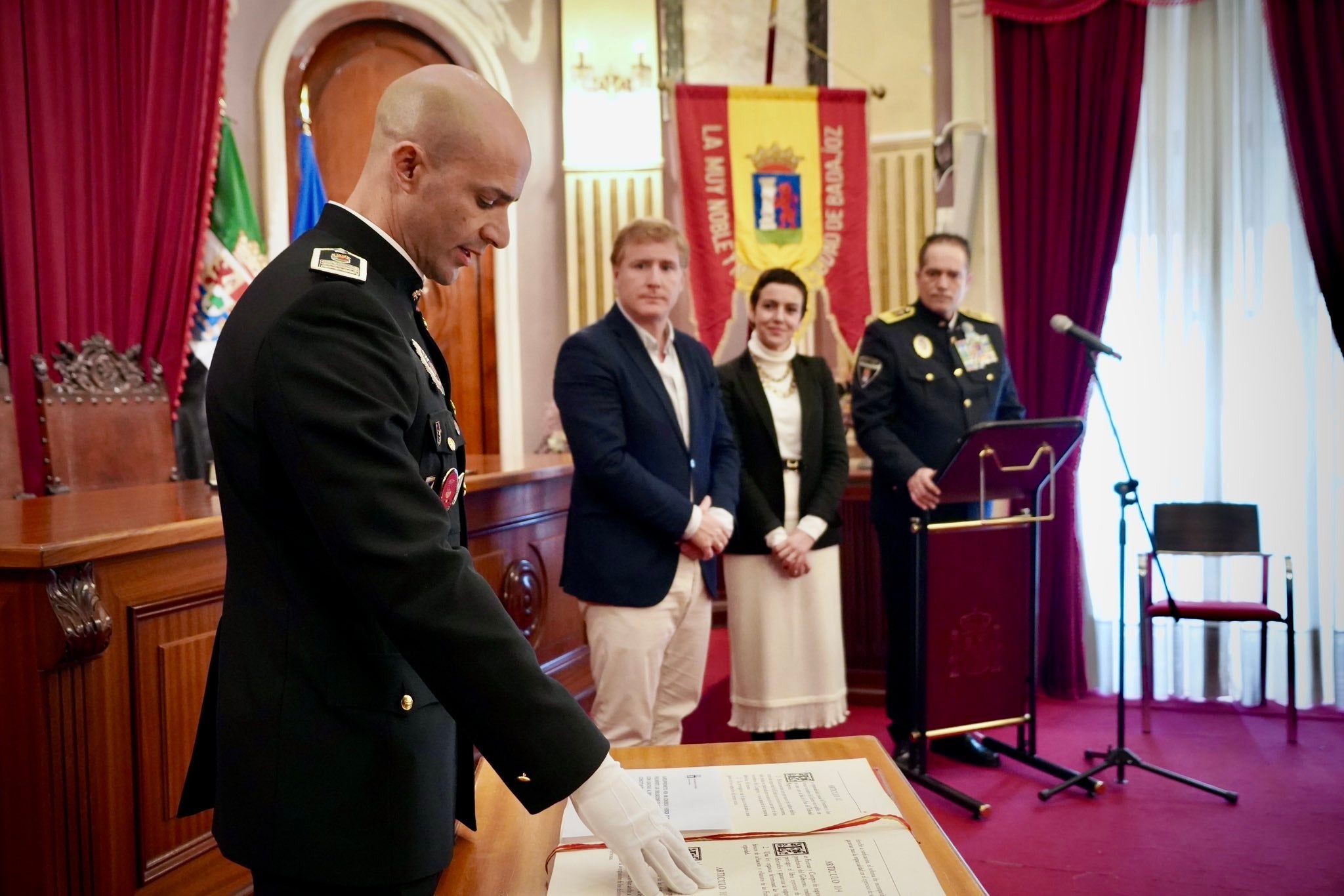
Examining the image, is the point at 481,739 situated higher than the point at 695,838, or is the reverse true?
the point at 481,739

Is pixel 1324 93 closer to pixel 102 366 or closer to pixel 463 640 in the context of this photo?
pixel 463 640

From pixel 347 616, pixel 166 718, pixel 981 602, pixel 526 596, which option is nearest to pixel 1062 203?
pixel 981 602

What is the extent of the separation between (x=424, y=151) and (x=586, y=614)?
1.66 m

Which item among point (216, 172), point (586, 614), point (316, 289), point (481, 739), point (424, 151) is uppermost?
point (216, 172)

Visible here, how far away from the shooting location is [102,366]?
3.44 meters

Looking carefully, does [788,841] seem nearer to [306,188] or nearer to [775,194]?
[775,194]

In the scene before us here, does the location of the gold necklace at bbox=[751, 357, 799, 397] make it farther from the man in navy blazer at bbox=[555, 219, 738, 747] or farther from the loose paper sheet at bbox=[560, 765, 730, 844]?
the loose paper sheet at bbox=[560, 765, 730, 844]

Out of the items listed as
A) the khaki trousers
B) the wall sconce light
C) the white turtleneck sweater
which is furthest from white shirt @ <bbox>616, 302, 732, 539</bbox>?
the wall sconce light

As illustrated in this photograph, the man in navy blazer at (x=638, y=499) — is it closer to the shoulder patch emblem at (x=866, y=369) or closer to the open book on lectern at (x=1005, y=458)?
the open book on lectern at (x=1005, y=458)

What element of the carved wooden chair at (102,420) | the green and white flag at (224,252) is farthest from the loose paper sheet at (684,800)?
the green and white flag at (224,252)

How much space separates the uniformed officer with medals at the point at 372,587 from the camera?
808 millimetres

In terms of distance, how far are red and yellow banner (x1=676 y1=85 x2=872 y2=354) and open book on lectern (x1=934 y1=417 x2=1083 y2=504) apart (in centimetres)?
202

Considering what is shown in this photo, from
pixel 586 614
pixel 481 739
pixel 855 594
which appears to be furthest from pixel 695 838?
pixel 855 594

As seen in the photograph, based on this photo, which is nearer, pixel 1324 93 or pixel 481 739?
pixel 481 739
